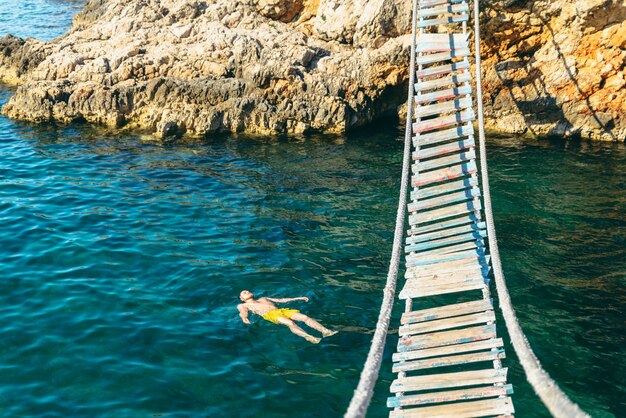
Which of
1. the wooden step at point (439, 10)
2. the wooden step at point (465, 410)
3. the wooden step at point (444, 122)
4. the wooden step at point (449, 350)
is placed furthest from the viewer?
the wooden step at point (439, 10)

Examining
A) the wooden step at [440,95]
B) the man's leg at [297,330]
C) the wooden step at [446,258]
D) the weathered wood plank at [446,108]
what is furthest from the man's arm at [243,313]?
the wooden step at [440,95]

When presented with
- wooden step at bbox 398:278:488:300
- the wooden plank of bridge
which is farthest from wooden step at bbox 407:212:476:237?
wooden step at bbox 398:278:488:300

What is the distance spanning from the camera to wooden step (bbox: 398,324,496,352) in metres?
9.86

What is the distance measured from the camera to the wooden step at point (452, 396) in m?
8.79

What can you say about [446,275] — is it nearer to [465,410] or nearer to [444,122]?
[465,410]

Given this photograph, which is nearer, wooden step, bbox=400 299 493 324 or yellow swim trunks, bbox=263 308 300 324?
wooden step, bbox=400 299 493 324

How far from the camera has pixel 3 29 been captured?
41.4m

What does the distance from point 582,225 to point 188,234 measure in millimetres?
10337

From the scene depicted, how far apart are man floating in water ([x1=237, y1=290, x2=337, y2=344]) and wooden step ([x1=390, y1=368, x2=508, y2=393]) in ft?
9.12

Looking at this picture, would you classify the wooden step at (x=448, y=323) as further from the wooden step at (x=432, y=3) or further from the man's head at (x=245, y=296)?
the wooden step at (x=432, y=3)

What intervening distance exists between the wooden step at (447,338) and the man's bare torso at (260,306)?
341cm

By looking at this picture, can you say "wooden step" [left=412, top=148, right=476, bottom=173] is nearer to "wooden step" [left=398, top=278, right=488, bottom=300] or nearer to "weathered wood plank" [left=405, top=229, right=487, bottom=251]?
"weathered wood plank" [left=405, top=229, right=487, bottom=251]

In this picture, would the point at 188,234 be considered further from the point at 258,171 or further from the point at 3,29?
the point at 3,29

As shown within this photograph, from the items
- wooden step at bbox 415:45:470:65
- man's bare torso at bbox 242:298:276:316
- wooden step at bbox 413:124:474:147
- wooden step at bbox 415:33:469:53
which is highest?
wooden step at bbox 415:33:469:53
